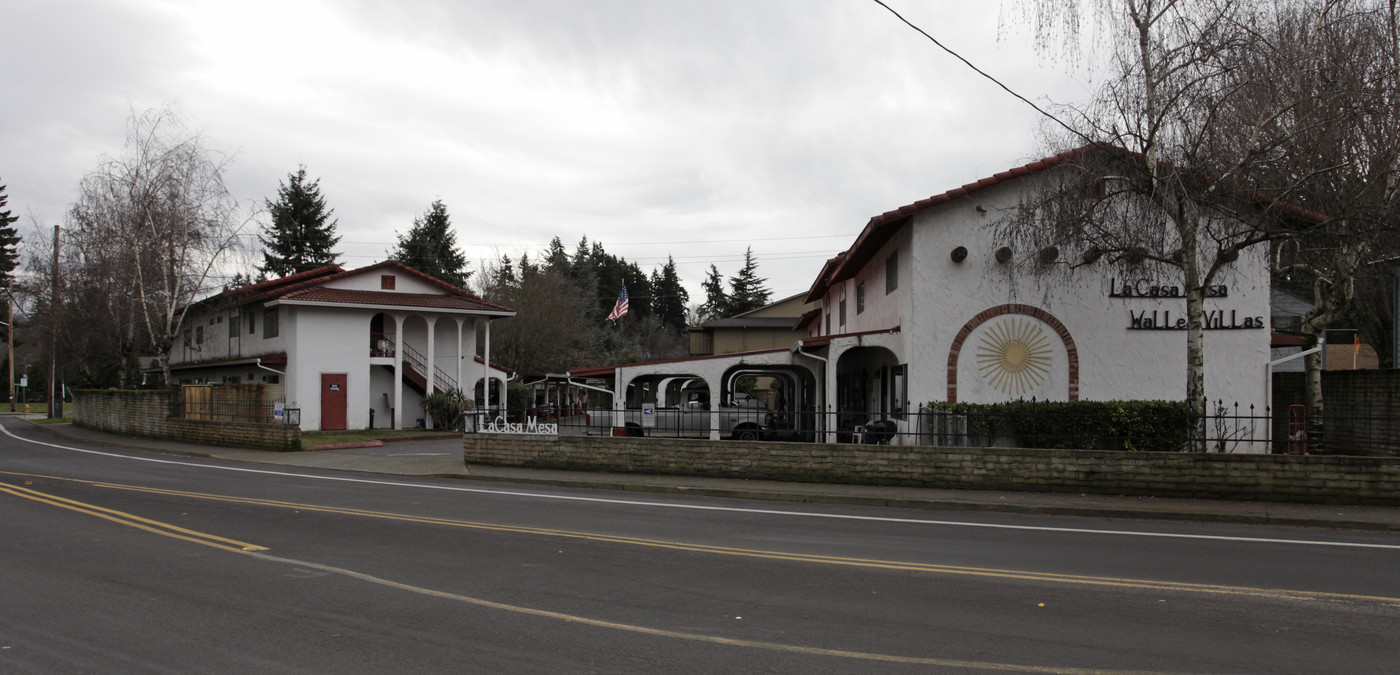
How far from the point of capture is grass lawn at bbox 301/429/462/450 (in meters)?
27.1

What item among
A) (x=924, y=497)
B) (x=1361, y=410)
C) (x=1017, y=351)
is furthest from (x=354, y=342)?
(x=1361, y=410)

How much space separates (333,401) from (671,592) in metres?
27.8

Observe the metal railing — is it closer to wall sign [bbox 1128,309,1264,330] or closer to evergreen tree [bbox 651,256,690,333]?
wall sign [bbox 1128,309,1264,330]

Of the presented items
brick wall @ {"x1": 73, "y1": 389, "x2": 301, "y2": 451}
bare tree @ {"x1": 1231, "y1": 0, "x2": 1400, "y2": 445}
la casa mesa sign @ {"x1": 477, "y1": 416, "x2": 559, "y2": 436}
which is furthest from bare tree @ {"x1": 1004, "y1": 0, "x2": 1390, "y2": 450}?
brick wall @ {"x1": 73, "y1": 389, "x2": 301, "y2": 451}

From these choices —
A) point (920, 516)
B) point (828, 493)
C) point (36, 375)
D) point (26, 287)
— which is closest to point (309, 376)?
point (26, 287)

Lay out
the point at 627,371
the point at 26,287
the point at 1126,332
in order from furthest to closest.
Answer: the point at 26,287 → the point at 627,371 → the point at 1126,332

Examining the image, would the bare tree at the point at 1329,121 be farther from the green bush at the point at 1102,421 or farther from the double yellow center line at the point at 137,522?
the double yellow center line at the point at 137,522

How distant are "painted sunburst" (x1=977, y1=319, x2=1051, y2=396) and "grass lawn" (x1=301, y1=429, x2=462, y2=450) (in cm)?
1855

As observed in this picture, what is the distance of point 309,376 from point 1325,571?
3037cm

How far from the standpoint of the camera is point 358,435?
1171 inches

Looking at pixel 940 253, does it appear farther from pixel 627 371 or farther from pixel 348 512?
pixel 348 512

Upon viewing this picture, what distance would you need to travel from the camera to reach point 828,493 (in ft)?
47.6

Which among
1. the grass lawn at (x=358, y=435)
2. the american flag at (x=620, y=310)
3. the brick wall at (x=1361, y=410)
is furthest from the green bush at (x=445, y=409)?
the brick wall at (x=1361, y=410)

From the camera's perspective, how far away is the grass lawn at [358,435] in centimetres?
2712
